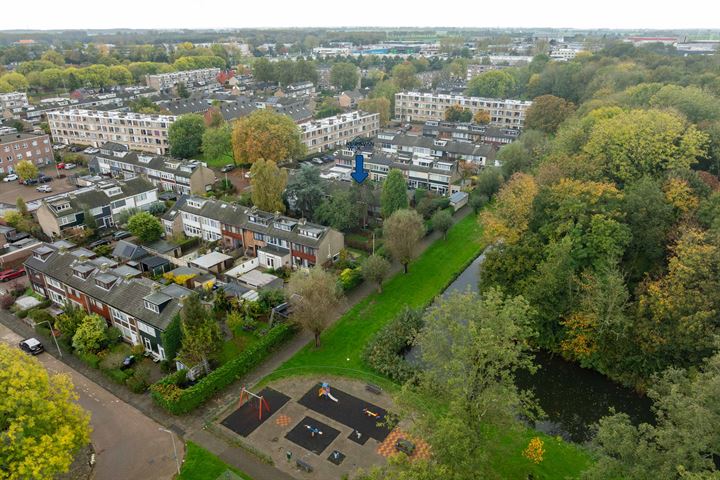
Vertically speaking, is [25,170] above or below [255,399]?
above

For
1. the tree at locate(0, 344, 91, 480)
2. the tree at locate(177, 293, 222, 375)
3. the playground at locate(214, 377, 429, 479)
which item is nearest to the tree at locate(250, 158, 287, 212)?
the tree at locate(177, 293, 222, 375)

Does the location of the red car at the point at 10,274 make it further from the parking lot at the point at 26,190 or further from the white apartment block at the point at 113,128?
the white apartment block at the point at 113,128

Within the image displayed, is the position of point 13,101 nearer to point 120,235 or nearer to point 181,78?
point 181,78

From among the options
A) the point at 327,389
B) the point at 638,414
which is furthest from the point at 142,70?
Result: the point at 638,414

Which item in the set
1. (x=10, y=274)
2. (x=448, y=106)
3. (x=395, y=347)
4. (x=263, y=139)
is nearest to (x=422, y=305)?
(x=395, y=347)

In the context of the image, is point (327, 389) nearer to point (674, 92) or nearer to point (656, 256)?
point (656, 256)

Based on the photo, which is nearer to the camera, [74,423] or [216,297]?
[74,423]

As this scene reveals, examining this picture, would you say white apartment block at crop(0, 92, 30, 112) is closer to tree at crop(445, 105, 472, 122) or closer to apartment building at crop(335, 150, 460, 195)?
apartment building at crop(335, 150, 460, 195)
